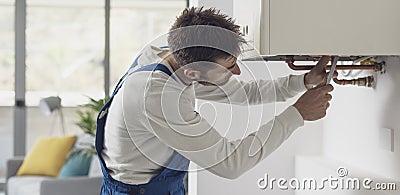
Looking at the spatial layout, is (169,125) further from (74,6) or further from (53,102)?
(74,6)

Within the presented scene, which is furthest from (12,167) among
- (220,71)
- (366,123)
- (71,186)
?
(220,71)

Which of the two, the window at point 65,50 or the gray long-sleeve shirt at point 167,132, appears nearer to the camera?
the gray long-sleeve shirt at point 167,132

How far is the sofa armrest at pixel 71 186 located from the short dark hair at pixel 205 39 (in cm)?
294

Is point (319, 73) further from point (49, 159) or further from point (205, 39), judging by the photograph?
point (49, 159)

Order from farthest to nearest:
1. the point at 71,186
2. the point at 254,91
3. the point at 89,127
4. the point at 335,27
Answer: the point at 89,127
the point at 71,186
the point at 254,91
the point at 335,27

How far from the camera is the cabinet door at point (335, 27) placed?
180cm

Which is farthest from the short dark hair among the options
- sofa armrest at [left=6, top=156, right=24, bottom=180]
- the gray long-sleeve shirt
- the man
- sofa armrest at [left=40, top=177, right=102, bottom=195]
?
sofa armrest at [left=6, top=156, right=24, bottom=180]

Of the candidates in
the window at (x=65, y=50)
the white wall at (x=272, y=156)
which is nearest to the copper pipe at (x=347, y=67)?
the white wall at (x=272, y=156)

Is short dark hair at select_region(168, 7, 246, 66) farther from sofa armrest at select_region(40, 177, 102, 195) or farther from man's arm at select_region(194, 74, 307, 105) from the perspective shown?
sofa armrest at select_region(40, 177, 102, 195)

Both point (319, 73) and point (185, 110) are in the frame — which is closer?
point (185, 110)

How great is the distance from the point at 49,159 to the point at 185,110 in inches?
174

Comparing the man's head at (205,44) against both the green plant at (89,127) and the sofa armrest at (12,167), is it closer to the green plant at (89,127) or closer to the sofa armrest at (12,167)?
the green plant at (89,127)

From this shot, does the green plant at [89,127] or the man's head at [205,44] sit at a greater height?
the man's head at [205,44]

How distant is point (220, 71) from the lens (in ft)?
6.51
